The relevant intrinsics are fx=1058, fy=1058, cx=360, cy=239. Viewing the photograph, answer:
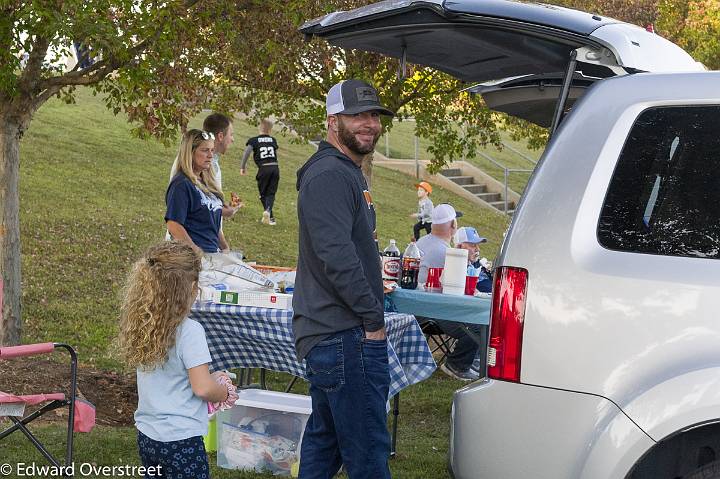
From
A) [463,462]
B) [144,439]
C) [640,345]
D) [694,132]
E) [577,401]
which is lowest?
[144,439]

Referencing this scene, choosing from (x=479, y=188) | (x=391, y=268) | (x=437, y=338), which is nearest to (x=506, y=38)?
(x=391, y=268)

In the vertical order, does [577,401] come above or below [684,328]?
below

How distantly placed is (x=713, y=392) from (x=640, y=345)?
24 cm

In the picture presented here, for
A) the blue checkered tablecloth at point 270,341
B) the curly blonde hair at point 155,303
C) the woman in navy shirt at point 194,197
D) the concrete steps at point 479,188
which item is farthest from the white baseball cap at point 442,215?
the concrete steps at point 479,188

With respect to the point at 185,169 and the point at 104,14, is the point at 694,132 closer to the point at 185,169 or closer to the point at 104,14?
the point at 185,169

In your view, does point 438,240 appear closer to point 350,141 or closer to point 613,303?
point 350,141

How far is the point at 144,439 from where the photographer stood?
166 inches

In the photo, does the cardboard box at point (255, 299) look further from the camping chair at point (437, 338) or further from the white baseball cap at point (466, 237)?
the white baseball cap at point (466, 237)

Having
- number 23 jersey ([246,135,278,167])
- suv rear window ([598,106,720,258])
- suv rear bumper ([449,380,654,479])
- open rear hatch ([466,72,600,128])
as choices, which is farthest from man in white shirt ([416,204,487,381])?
number 23 jersey ([246,135,278,167])

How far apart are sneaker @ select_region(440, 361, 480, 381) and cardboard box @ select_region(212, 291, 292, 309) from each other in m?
4.08

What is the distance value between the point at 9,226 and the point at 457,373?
406 cm

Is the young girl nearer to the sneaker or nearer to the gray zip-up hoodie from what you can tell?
the gray zip-up hoodie

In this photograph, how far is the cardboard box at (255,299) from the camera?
5.65 metres

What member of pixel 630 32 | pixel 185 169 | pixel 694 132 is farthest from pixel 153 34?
pixel 694 132
